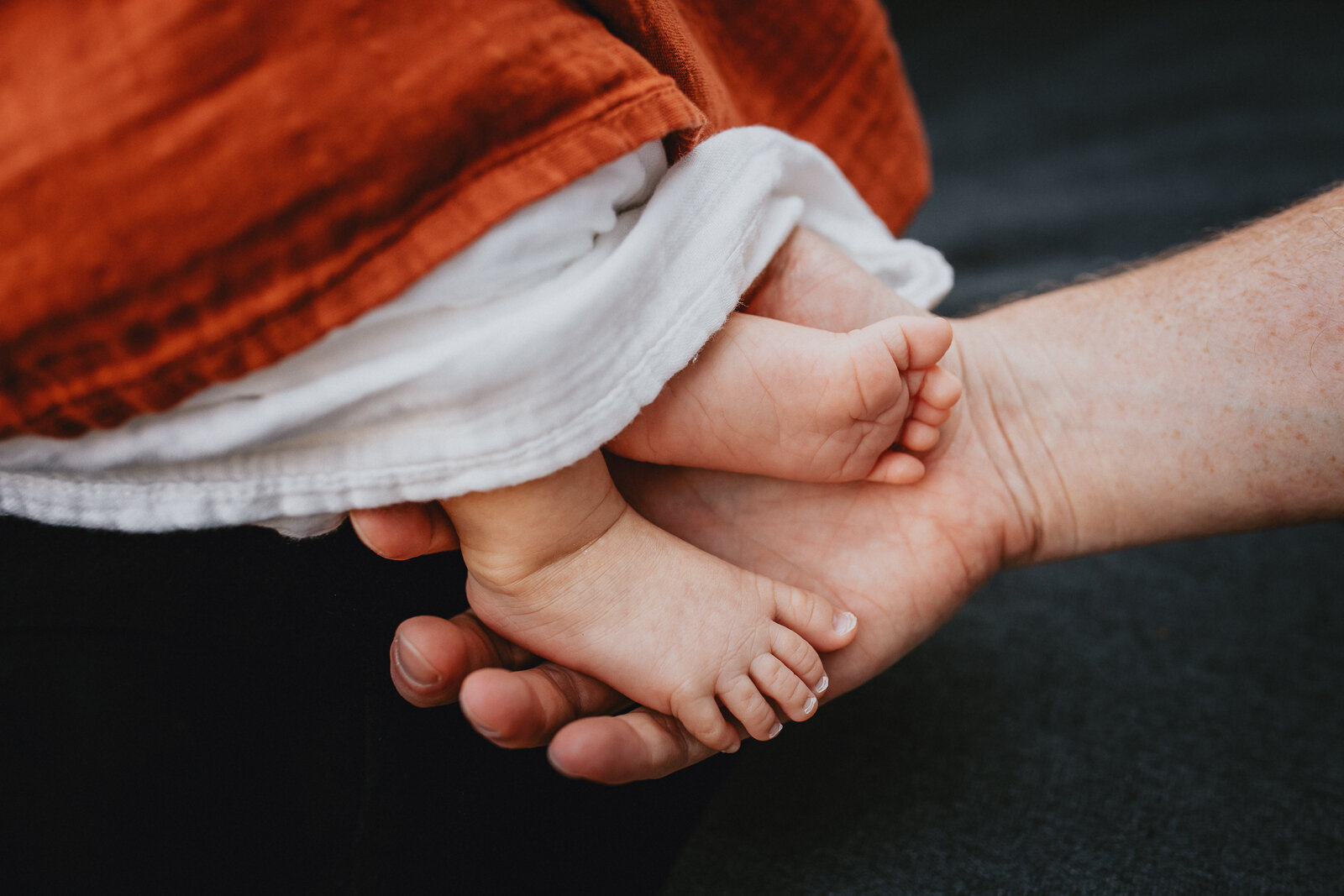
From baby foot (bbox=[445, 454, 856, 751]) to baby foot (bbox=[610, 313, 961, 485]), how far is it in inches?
2.6

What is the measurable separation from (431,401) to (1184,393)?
1.99ft

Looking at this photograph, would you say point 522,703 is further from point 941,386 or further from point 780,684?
point 941,386

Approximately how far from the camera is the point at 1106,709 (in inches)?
30.0

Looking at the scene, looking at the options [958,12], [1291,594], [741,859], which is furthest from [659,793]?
[958,12]

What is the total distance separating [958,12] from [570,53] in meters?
1.45

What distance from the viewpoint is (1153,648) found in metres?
0.81

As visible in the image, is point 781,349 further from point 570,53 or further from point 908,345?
point 570,53

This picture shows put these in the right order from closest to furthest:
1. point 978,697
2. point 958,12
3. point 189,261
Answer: point 189,261 → point 978,697 → point 958,12

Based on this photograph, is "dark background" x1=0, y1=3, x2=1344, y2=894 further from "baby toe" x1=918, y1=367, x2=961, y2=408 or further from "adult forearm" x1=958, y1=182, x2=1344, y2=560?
"baby toe" x1=918, y1=367, x2=961, y2=408

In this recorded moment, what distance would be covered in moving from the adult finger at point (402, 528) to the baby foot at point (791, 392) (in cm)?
13

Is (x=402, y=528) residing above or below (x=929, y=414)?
above

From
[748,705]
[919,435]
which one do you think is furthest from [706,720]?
[919,435]

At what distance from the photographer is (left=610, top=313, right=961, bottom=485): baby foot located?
1.77 feet

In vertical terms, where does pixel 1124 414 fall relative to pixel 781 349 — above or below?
below
